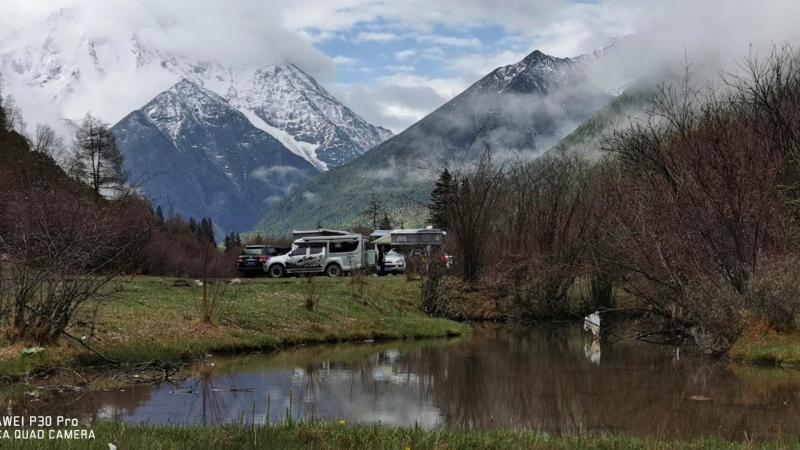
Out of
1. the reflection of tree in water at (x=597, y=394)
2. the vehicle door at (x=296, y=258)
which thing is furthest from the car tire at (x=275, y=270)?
the reflection of tree in water at (x=597, y=394)

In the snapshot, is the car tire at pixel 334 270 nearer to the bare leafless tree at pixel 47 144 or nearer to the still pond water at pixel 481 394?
the still pond water at pixel 481 394

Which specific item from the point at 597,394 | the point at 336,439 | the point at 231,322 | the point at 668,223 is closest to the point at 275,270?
the point at 231,322

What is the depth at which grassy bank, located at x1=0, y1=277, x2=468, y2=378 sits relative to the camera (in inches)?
750

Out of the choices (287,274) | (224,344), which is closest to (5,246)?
(224,344)

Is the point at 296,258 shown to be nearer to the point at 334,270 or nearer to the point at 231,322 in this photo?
the point at 334,270

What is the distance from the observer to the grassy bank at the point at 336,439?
9.40 metres

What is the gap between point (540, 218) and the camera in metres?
39.9

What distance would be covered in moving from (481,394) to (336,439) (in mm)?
7617

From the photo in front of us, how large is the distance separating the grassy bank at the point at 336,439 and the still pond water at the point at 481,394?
0.48 metres

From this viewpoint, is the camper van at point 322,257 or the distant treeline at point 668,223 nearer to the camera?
the distant treeline at point 668,223

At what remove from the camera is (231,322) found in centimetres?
2522

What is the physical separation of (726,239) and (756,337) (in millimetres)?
3655

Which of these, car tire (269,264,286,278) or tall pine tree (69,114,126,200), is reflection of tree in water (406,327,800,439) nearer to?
car tire (269,264,286,278)

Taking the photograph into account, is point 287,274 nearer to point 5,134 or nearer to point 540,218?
point 540,218
